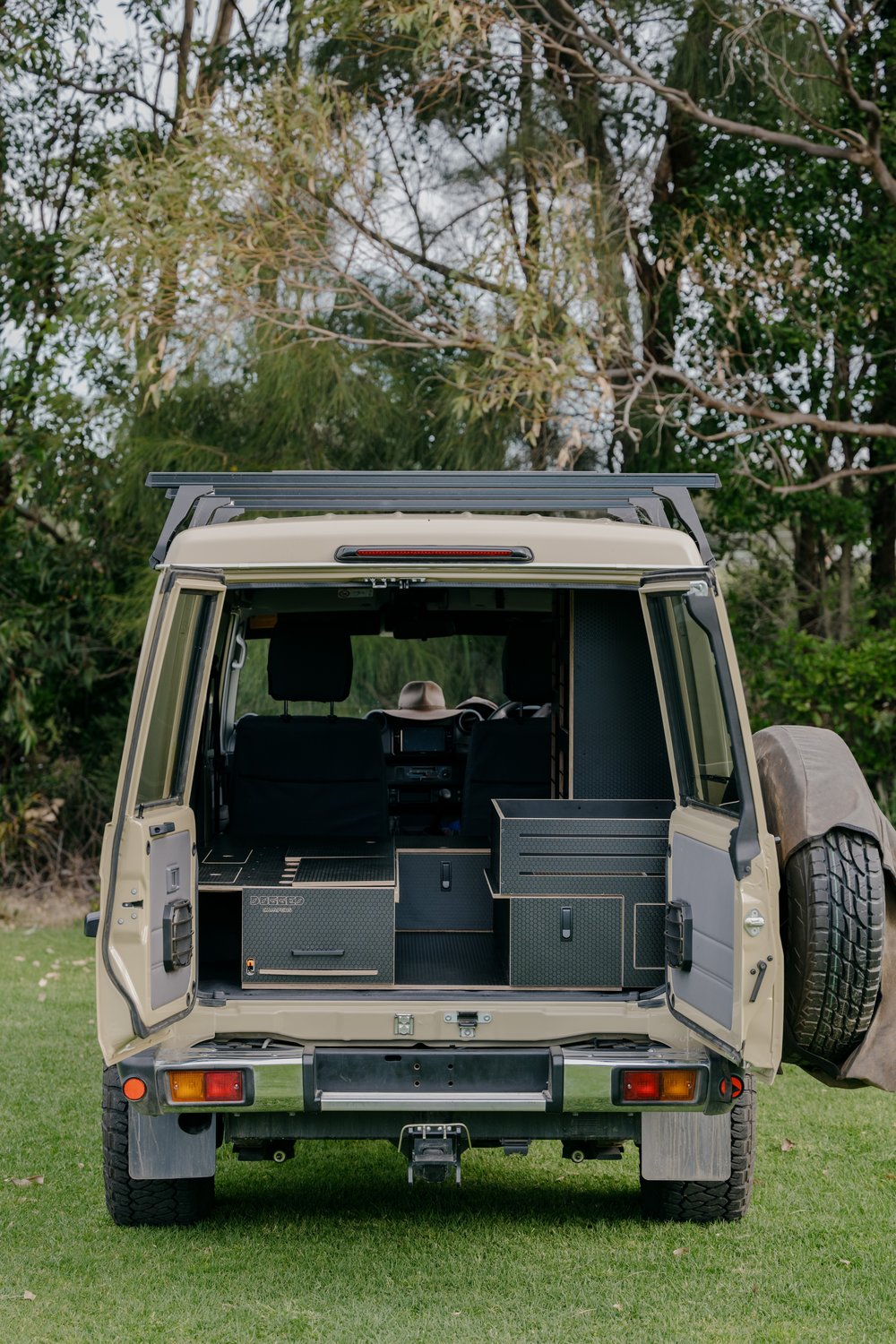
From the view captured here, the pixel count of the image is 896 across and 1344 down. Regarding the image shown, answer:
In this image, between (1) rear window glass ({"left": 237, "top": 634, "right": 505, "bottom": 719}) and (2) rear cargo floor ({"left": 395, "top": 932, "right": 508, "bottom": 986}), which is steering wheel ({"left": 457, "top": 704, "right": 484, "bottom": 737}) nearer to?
(1) rear window glass ({"left": 237, "top": 634, "right": 505, "bottom": 719})

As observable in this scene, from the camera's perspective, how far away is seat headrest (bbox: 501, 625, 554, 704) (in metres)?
5.76

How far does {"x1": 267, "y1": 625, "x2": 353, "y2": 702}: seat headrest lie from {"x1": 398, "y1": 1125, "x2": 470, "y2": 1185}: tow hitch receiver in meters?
1.99

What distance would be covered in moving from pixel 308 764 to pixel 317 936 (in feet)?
4.21

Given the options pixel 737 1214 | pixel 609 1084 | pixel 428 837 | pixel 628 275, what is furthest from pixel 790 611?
pixel 609 1084

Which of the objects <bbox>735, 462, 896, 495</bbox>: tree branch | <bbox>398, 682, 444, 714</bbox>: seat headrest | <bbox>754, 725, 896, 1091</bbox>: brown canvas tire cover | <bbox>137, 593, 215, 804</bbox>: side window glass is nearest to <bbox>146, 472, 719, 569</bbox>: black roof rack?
<bbox>137, 593, 215, 804</bbox>: side window glass

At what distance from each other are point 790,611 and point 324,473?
7.37 meters

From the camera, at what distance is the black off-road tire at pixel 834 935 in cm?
393

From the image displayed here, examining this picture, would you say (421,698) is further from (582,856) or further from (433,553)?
(433,553)

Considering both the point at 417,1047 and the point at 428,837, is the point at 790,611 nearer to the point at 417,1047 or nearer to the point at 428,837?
the point at 428,837

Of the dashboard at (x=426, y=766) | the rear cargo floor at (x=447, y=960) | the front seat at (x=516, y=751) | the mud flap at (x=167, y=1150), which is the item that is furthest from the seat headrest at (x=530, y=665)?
the mud flap at (x=167, y=1150)

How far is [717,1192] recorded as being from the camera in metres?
4.66

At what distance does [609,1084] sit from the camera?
13.0 ft

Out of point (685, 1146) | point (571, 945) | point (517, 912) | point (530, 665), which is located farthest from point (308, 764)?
point (685, 1146)

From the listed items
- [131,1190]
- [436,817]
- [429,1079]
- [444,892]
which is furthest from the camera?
[436,817]
